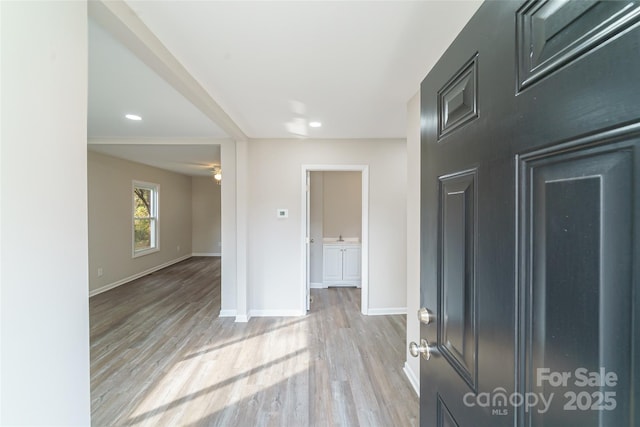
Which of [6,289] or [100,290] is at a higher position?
[6,289]

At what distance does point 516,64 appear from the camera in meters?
0.55

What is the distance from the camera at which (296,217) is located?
361 centimetres

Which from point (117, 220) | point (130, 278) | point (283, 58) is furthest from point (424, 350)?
point (130, 278)

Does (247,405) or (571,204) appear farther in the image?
(247,405)

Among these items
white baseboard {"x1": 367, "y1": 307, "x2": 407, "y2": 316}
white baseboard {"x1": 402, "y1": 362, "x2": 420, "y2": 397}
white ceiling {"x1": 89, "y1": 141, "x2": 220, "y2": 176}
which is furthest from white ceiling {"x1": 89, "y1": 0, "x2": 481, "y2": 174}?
white baseboard {"x1": 367, "y1": 307, "x2": 407, "y2": 316}

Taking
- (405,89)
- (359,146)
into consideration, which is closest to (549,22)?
(405,89)

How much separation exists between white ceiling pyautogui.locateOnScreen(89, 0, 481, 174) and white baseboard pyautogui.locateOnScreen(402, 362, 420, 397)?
7.52 feet

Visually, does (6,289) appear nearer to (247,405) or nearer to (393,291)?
(247,405)

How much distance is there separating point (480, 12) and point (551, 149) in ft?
1.50

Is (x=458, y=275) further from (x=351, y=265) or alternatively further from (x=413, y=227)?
(x=351, y=265)

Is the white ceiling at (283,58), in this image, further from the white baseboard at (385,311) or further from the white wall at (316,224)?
the white baseboard at (385,311)

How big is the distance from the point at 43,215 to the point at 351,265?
14.6 feet

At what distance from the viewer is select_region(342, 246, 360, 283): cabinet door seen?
16.2 feet

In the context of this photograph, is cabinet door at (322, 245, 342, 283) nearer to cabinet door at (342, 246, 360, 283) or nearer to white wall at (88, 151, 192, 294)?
cabinet door at (342, 246, 360, 283)
